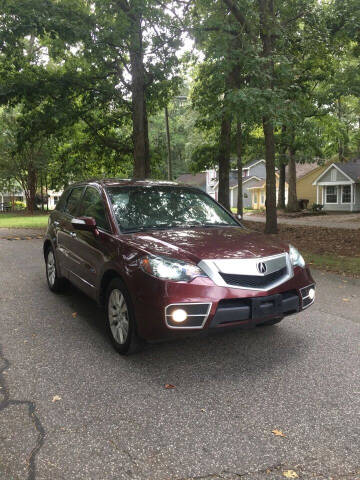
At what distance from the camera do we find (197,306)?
11.1 ft

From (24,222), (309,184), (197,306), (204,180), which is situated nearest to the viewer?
(197,306)

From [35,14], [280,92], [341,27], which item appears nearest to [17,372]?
[280,92]

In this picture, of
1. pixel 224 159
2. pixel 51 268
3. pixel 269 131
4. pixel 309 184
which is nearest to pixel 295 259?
pixel 51 268

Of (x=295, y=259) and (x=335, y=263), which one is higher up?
(x=295, y=259)

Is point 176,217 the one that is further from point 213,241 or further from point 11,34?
point 11,34

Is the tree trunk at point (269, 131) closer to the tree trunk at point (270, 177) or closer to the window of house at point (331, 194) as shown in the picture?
the tree trunk at point (270, 177)

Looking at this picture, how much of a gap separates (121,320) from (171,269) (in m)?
0.86

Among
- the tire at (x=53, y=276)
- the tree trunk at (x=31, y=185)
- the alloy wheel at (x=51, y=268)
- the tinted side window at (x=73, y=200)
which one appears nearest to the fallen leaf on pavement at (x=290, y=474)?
the tinted side window at (x=73, y=200)

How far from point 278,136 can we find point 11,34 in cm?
1568

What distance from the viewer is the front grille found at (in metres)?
3.49

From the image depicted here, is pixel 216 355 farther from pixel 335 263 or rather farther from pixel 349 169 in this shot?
pixel 349 169

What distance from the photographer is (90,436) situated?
2.66 meters

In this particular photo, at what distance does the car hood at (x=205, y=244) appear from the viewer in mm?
3611

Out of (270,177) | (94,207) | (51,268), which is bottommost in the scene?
(51,268)
